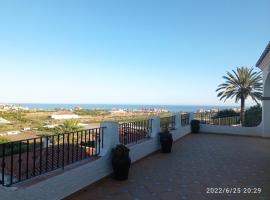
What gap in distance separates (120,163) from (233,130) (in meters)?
10.4

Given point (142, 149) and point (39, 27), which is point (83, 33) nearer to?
point (39, 27)

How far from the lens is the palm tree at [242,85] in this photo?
2190 cm

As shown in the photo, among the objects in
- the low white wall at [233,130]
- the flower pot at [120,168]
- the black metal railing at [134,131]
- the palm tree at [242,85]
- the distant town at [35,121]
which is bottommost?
the distant town at [35,121]

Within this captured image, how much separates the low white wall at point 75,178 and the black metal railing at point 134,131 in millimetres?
353

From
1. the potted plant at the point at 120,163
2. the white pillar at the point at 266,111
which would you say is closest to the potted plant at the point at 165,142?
the potted plant at the point at 120,163

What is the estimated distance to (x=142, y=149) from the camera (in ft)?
28.8

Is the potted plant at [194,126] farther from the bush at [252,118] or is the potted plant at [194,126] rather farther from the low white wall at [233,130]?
the bush at [252,118]

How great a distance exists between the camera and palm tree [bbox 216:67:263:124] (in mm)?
21902

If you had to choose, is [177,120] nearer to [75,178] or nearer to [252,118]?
[252,118]

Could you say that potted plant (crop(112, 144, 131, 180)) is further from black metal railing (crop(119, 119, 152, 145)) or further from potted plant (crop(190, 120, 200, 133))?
potted plant (crop(190, 120, 200, 133))

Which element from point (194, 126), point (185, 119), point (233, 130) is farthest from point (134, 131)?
point (233, 130)

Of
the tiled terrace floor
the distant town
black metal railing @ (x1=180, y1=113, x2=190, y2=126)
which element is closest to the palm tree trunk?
the distant town

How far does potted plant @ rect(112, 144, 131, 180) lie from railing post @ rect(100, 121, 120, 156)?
18 centimetres

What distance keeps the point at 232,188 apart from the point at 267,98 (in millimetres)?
9421
